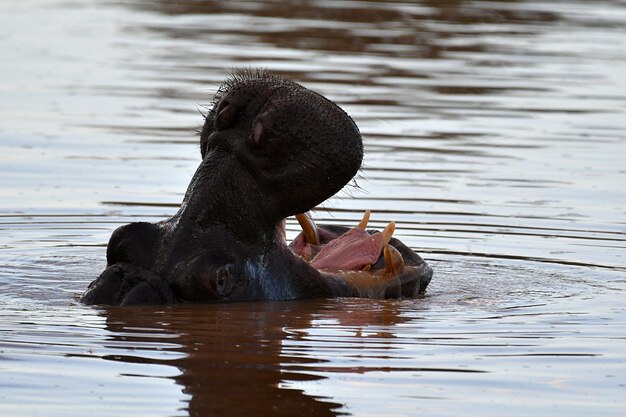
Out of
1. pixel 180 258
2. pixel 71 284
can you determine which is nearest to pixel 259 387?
pixel 180 258

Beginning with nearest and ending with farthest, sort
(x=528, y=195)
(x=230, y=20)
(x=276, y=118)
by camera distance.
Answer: (x=276, y=118)
(x=528, y=195)
(x=230, y=20)

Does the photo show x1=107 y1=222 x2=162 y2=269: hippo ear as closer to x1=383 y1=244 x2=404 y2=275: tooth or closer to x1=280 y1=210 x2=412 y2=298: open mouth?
x1=280 y1=210 x2=412 y2=298: open mouth

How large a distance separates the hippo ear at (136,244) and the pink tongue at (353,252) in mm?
892

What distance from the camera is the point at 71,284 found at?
7391 mm

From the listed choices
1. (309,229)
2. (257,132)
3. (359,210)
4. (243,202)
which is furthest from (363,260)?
(359,210)

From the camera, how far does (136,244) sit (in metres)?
6.55

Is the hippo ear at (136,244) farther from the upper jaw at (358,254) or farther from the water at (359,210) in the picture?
the upper jaw at (358,254)

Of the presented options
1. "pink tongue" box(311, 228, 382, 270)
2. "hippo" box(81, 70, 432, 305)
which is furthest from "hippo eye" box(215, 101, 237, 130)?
"pink tongue" box(311, 228, 382, 270)

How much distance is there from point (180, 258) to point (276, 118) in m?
0.70

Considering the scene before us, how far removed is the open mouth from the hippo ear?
0.78 metres

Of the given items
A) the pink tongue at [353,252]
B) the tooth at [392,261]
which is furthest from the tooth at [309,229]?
the tooth at [392,261]

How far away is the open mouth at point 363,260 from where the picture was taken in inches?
280

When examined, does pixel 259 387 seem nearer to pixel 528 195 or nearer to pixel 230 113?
pixel 230 113

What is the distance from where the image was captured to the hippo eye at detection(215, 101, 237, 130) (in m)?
6.40
